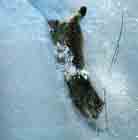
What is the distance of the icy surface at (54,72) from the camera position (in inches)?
46.1

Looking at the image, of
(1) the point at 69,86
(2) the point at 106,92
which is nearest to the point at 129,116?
(2) the point at 106,92

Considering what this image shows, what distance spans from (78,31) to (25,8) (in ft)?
0.82

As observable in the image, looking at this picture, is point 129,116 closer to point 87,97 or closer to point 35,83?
point 87,97

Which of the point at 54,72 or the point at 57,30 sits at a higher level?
the point at 57,30

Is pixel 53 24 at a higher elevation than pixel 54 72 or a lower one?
higher

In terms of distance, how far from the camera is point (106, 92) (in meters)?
1.18

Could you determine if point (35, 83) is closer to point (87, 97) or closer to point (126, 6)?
point (87, 97)

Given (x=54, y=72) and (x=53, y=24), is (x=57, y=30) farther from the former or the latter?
(x=54, y=72)

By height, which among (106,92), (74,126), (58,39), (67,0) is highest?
(67,0)

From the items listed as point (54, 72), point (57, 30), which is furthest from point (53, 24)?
point (54, 72)

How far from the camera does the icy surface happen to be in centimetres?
117

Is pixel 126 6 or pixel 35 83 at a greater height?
pixel 126 6

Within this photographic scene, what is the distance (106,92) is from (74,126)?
197 mm

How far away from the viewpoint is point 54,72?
1196mm
